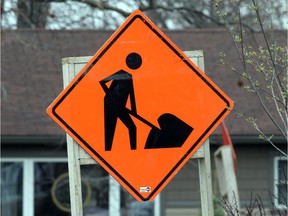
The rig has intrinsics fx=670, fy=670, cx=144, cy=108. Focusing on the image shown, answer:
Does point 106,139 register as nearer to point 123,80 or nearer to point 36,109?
point 123,80

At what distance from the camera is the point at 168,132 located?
14.3 feet

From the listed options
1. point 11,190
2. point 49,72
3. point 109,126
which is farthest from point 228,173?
point 109,126

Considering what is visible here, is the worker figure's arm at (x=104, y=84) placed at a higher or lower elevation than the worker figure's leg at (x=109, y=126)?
higher

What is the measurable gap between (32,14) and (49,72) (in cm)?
151

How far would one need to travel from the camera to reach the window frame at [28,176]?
40.5ft

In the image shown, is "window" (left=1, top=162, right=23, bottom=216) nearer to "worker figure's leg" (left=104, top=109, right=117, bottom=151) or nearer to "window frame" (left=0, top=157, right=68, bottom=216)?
"window frame" (left=0, top=157, right=68, bottom=216)

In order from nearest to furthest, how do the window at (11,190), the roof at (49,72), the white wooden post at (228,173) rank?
the white wooden post at (228,173) → the roof at (49,72) → the window at (11,190)

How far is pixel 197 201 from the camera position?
12445 mm

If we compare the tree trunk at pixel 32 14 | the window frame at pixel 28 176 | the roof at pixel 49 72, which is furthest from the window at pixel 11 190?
the tree trunk at pixel 32 14

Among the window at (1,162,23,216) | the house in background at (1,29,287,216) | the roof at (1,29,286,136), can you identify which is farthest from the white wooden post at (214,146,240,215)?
the window at (1,162,23,216)

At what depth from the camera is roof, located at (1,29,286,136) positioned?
40.1 feet

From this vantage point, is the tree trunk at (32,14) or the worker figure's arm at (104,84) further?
the tree trunk at (32,14)

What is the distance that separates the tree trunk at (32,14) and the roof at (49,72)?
11.2 inches

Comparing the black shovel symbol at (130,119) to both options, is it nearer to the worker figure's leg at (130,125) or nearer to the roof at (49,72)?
the worker figure's leg at (130,125)
